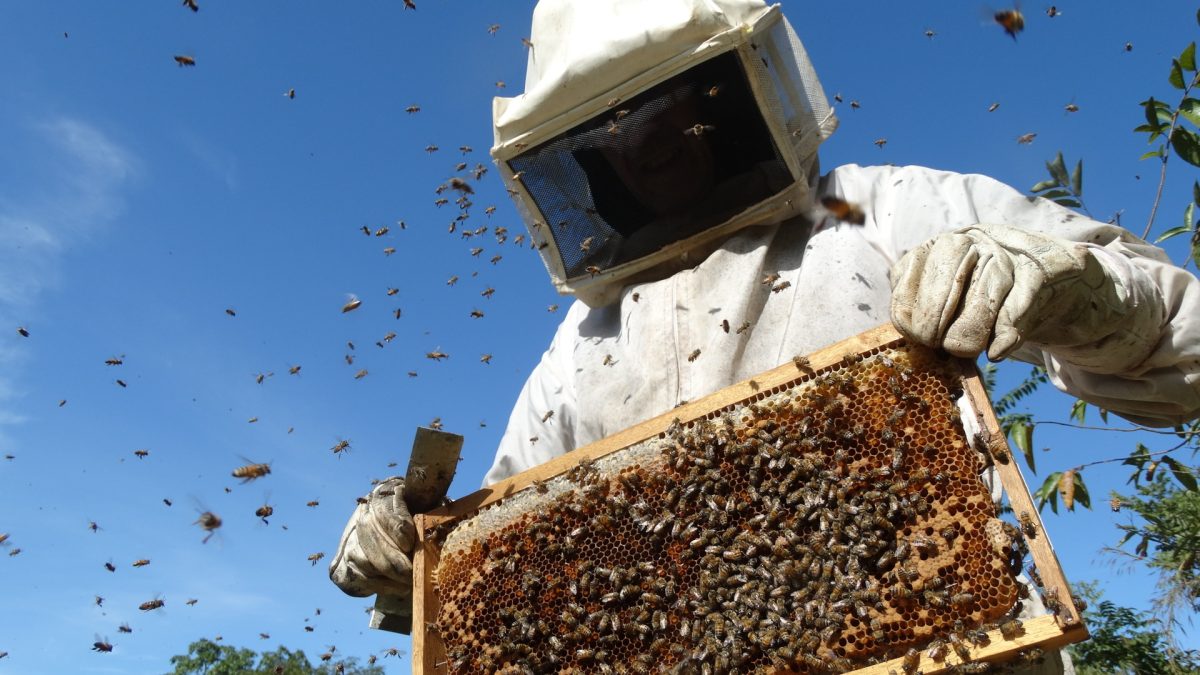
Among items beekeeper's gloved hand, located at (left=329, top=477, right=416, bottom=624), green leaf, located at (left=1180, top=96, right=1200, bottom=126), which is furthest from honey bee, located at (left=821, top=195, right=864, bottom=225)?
green leaf, located at (left=1180, top=96, right=1200, bottom=126)

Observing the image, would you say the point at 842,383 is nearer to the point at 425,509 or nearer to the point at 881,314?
the point at 881,314

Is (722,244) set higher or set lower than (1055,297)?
higher

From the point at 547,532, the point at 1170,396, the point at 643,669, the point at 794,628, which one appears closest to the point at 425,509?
the point at 547,532

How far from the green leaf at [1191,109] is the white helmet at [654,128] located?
2.69 metres

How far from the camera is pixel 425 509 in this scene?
13.8 ft

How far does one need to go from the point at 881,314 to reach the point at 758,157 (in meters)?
1.23

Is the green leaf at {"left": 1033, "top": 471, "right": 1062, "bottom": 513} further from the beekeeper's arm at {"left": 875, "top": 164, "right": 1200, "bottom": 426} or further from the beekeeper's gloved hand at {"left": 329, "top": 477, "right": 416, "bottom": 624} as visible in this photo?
the beekeeper's gloved hand at {"left": 329, "top": 477, "right": 416, "bottom": 624}

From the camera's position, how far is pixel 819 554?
2.99m

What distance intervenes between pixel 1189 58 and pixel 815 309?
355cm

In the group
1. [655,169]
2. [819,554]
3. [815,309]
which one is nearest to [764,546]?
[819,554]

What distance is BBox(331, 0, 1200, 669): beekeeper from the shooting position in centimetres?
343

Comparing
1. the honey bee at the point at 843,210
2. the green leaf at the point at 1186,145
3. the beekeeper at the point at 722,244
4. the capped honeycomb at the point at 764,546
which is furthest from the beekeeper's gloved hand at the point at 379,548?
the green leaf at the point at 1186,145

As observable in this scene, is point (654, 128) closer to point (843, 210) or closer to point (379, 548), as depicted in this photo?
point (843, 210)

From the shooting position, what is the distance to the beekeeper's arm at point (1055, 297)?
119 inches
